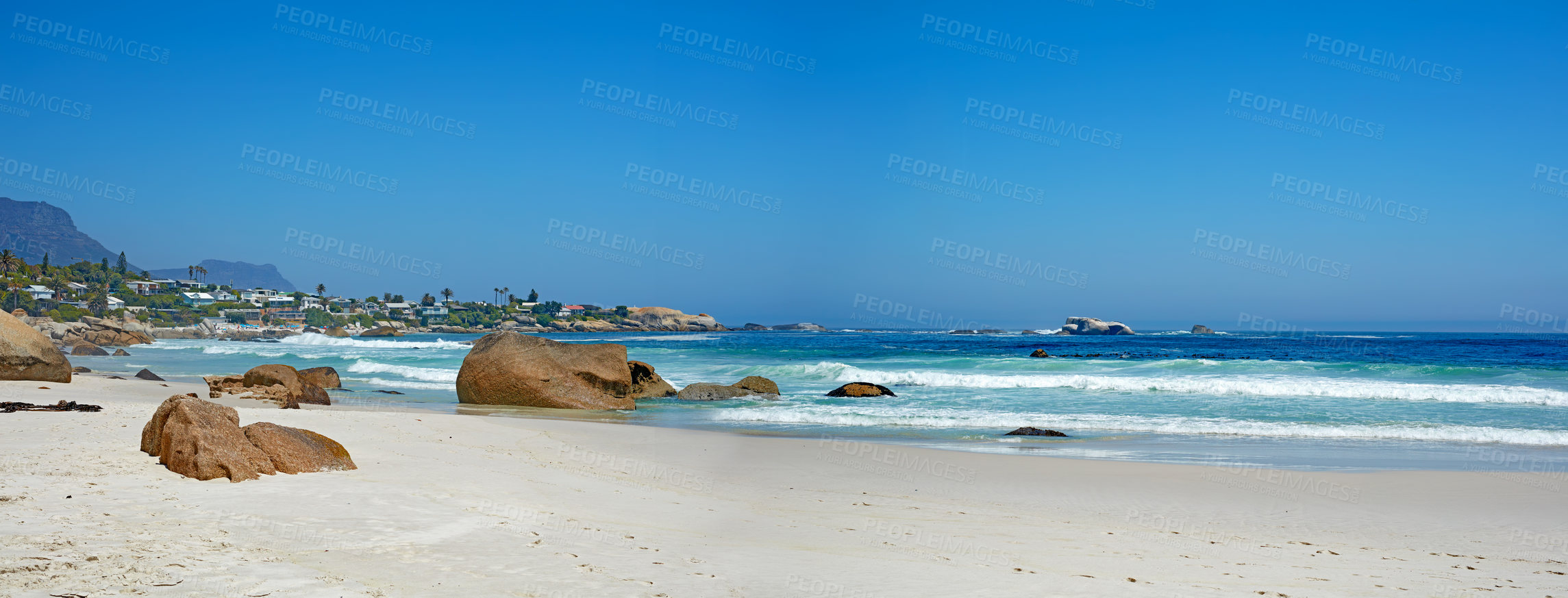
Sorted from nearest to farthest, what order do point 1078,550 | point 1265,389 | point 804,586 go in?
point 804,586
point 1078,550
point 1265,389

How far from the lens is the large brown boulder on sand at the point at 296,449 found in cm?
763

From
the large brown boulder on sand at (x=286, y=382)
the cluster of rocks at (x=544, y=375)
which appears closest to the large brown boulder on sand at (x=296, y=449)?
the cluster of rocks at (x=544, y=375)

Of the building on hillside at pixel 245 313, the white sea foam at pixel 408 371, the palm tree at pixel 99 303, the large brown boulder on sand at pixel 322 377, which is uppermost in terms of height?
the large brown boulder on sand at pixel 322 377

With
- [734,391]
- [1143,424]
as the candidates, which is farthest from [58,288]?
[1143,424]

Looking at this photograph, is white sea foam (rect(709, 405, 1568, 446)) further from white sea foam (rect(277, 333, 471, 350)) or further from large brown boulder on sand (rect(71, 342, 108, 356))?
large brown boulder on sand (rect(71, 342, 108, 356))

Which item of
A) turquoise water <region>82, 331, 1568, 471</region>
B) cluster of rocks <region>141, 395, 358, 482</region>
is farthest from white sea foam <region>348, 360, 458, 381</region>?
cluster of rocks <region>141, 395, 358, 482</region>

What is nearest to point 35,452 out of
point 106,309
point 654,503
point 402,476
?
point 402,476

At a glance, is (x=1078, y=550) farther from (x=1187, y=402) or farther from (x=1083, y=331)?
(x=1083, y=331)

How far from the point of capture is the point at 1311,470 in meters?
10.6

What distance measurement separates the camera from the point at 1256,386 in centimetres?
2402

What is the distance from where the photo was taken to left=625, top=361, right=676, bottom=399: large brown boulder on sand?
68.4 feet

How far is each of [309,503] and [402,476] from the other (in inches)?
60.9

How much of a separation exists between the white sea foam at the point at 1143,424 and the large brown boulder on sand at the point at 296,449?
8.88 metres

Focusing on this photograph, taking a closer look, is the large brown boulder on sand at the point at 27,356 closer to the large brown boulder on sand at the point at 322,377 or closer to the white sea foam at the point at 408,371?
the large brown boulder on sand at the point at 322,377
